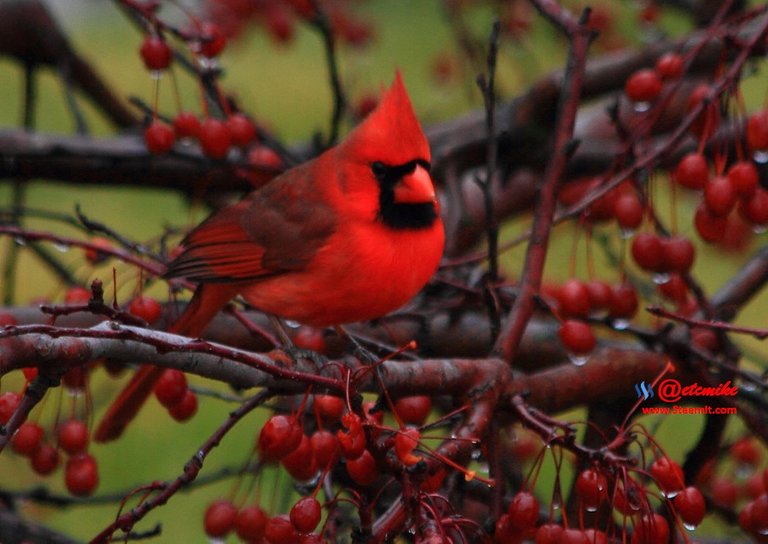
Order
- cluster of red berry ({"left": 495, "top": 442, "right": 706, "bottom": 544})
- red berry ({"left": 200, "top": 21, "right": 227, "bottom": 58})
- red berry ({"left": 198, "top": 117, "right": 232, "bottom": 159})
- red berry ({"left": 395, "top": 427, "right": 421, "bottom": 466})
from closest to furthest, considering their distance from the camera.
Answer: red berry ({"left": 395, "top": 427, "right": 421, "bottom": 466}), cluster of red berry ({"left": 495, "top": 442, "right": 706, "bottom": 544}), red berry ({"left": 200, "top": 21, "right": 227, "bottom": 58}), red berry ({"left": 198, "top": 117, "right": 232, "bottom": 159})

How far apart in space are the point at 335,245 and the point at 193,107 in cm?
530

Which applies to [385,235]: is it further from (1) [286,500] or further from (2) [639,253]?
(1) [286,500]

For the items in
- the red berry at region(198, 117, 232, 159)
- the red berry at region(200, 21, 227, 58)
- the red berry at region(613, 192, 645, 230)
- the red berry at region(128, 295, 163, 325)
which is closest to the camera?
the red berry at region(128, 295, 163, 325)

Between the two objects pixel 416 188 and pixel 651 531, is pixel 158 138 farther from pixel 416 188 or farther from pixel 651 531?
pixel 651 531

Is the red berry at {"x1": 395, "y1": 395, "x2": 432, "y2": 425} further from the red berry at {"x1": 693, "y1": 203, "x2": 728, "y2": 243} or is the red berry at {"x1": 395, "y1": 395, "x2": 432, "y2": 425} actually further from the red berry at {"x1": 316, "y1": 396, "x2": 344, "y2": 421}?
the red berry at {"x1": 693, "y1": 203, "x2": 728, "y2": 243}

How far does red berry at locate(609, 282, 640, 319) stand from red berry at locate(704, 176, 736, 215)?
0.84ft

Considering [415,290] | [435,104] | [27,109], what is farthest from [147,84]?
[415,290]

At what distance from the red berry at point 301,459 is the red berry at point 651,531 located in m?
0.44

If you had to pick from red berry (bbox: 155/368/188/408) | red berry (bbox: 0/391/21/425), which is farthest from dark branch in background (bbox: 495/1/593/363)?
red berry (bbox: 0/391/21/425)

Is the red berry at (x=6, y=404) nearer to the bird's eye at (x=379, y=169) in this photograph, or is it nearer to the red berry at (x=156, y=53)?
the bird's eye at (x=379, y=169)

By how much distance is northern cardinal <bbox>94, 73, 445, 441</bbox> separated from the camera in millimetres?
1876

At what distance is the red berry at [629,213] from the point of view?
6.61 feet

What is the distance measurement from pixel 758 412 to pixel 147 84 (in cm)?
566

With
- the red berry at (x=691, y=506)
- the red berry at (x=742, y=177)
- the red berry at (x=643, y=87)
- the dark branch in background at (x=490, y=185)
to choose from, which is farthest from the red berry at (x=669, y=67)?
the red berry at (x=691, y=506)
